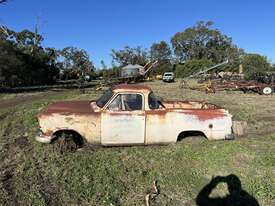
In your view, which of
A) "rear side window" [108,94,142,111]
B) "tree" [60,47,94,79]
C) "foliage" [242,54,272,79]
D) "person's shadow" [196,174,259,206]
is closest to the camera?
"person's shadow" [196,174,259,206]

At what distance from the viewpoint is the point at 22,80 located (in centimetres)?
5138

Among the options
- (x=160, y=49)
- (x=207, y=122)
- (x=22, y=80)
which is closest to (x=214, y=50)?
(x=160, y=49)

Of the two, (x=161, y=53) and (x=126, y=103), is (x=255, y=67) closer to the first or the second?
(x=126, y=103)

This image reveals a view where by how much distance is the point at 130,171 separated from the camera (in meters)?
7.52

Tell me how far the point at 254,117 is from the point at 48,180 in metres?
9.70

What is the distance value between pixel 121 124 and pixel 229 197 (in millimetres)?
3284

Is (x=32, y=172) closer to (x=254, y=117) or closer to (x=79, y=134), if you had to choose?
(x=79, y=134)

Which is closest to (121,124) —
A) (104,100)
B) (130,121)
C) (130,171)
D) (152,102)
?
(130,121)

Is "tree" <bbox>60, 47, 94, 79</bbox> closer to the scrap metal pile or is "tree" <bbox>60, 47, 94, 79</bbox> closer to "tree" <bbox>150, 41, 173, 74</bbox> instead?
"tree" <bbox>150, 41, 173, 74</bbox>

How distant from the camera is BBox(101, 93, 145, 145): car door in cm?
894

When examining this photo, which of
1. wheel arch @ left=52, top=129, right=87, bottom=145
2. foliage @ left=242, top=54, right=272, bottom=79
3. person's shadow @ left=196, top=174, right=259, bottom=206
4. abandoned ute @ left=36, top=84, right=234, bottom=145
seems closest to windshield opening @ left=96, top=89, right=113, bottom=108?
abandoned ute @ left=36, top=84, right=234, bottom=145

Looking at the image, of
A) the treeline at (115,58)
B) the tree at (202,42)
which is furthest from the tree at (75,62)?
the tree at (202,42)

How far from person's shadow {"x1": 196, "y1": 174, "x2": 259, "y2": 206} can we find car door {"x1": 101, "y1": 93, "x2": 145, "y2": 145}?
8.11 feet

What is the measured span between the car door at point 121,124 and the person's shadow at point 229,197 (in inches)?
97.3
